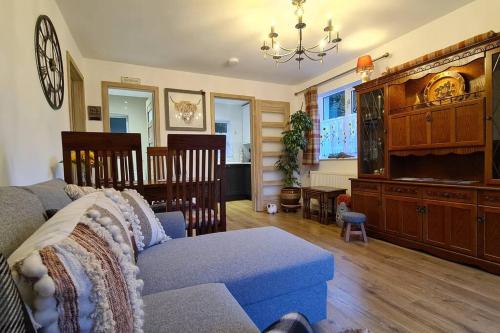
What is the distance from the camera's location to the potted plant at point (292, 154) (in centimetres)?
451

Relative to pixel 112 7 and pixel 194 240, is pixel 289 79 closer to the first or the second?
pixel 112 7

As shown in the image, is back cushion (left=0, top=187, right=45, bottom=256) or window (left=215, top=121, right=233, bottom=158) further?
window (left=215, top=121, right=233, bottom=158)

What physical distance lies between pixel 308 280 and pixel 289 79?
412cm

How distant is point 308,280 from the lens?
1303 millimetres

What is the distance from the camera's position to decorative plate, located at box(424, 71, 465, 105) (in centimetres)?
246

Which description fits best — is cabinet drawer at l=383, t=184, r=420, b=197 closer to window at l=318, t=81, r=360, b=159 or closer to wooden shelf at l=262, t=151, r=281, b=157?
window at l=318, t=81, r=360, b=159

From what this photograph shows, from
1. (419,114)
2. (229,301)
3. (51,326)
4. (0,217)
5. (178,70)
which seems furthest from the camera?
(178,70)

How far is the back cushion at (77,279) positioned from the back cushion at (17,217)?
0.37 ft

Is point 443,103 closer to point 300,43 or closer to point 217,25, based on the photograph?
point 300,43

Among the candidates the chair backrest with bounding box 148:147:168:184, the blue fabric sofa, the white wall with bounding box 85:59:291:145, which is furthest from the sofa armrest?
the white wall with bounding box 85:59:291:145

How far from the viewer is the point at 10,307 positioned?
0.34m

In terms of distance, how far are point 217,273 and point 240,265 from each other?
126 millimetres

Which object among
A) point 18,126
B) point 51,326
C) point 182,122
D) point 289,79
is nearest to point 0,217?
point 51,326

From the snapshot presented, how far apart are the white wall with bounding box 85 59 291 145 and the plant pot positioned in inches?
73.0
